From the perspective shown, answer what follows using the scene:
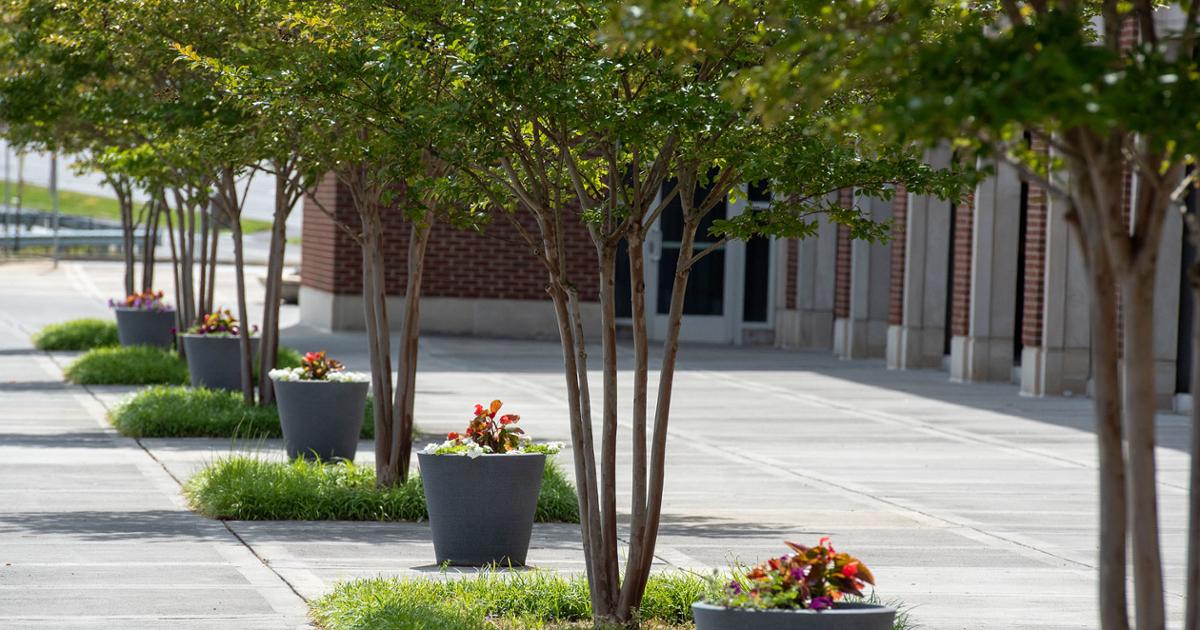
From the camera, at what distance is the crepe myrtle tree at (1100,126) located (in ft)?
12.1

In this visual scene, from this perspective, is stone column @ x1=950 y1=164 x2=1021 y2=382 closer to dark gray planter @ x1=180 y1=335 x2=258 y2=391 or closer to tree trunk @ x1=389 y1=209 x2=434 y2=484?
dark gray planter @ x1=180 y1=335 x2=258 y2=391

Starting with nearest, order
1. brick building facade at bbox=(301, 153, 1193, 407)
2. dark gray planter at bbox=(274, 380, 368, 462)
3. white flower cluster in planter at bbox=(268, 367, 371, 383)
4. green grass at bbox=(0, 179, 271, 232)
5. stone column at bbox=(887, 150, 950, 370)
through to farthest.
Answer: dark gray planter at bbox=(274, 380, 368, 462) → white flower cluster in planter at bbox=(268, 367, 371, 383) → brick building facade at bbox=(301, 153, 1193, 407) → stone column at bbox=(887, 150, 950, 370) → green grass at bbox=(0, 179, 271, 232)

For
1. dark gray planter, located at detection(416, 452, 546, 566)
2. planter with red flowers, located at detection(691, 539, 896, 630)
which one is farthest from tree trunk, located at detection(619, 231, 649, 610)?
dark gray planter, located at detection(416, 452, 546, 566)

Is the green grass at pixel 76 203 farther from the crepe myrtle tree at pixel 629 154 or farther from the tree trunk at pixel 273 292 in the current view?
the crepe myrtle tree at pixel 629 154

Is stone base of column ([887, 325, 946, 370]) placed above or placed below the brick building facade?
below

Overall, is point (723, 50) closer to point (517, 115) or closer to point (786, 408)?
point (517, 115)

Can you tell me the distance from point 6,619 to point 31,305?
27.9 m

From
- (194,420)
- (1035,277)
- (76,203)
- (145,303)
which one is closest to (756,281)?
(1035,277)

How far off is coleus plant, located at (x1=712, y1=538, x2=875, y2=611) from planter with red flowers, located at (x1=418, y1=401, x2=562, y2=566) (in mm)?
3509

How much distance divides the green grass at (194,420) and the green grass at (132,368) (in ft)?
12.3

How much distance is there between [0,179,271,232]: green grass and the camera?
87375 mm

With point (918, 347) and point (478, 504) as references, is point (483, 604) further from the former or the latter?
point (918, 347)

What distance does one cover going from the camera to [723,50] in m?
6.98

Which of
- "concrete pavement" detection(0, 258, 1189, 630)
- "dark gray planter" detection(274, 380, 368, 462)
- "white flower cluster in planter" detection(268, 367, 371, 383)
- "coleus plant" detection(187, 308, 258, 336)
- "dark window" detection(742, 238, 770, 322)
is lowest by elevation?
"concrete pavement" detection(0, 258, 1189, 630)
